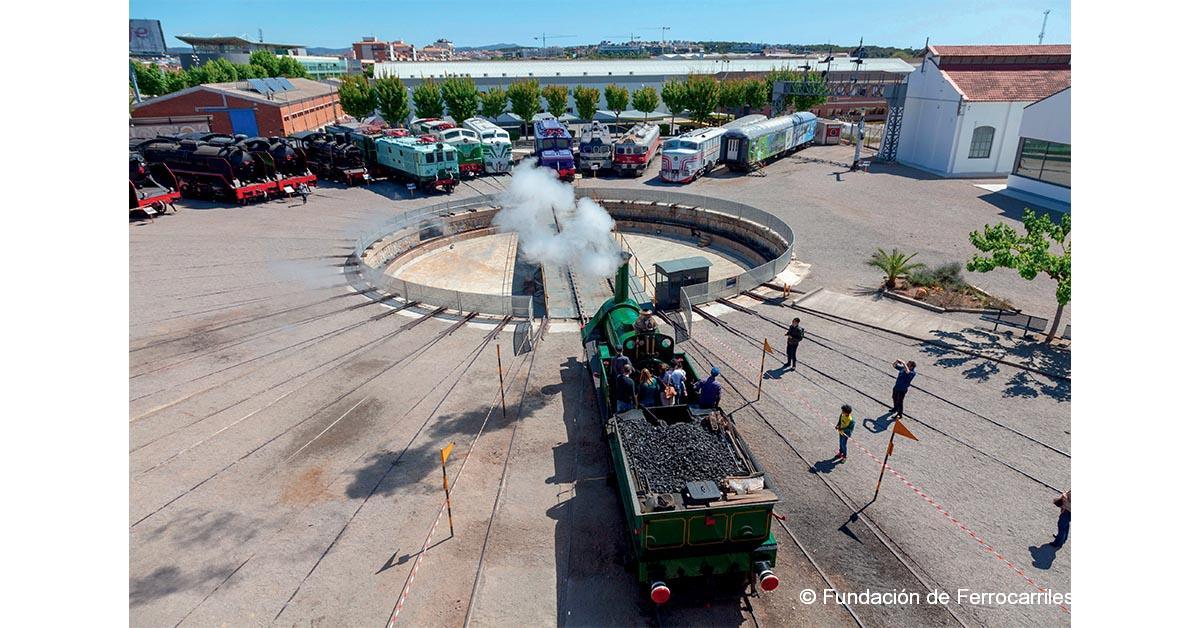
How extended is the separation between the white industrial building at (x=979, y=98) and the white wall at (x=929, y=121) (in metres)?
0.07

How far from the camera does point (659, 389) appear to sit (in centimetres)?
1273

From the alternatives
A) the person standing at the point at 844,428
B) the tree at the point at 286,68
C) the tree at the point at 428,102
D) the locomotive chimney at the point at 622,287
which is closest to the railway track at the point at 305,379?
the locomotive chimney at the point at 622,287

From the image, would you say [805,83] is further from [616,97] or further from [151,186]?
[151,186]

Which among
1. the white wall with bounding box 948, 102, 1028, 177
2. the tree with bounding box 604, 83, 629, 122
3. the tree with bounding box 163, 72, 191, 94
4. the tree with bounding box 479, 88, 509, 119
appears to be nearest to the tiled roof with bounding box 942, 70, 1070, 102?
the white wall with bounding box 948, 102, 1028, 177

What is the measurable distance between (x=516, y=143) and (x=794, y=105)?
105 ft

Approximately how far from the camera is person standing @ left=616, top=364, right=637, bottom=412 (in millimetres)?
12602

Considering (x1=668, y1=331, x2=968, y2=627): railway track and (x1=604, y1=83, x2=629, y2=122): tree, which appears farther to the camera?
(x1=604, y1=83, x2=629, y2=122): tree

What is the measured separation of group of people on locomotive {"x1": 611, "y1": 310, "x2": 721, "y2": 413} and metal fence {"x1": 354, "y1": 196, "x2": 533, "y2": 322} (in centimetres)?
722

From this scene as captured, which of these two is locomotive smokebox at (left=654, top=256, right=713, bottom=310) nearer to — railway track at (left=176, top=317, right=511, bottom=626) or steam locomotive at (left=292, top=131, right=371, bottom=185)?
railway track at (left=176, top=317, right=511, bottom=626)

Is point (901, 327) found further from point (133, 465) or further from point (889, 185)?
point (889, 185)

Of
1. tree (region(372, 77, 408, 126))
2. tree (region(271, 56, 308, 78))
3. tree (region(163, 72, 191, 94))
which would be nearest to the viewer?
tree (region(372, 77, 408, 126))

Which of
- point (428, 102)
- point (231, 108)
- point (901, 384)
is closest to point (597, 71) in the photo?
point (428, 102)

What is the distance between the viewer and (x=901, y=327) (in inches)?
776

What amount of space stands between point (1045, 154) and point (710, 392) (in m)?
37.2
